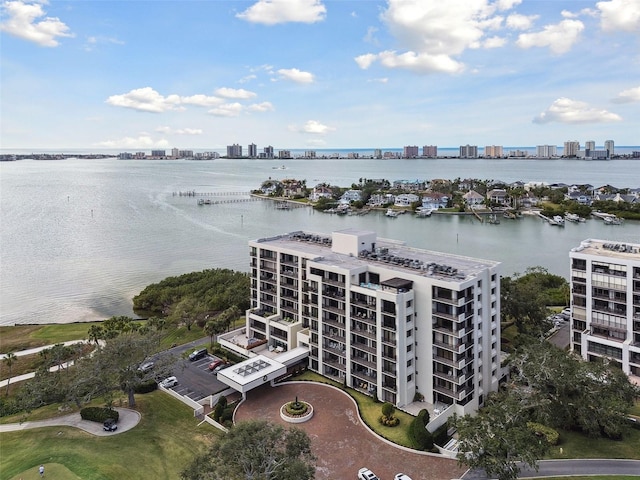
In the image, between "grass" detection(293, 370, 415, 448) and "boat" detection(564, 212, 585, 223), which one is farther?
"boat" detection(564, 212, 585, 223)

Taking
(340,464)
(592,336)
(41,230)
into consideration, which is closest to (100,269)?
(41,230)

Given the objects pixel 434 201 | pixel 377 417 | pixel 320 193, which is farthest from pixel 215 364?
pixel 320 193

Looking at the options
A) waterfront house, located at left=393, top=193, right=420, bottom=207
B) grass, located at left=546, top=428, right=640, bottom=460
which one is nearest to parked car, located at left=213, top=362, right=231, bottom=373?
grass, located at left=546, top=428, right=640, bottom=460

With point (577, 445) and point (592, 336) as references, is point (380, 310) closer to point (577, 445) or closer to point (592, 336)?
point (577, 445)

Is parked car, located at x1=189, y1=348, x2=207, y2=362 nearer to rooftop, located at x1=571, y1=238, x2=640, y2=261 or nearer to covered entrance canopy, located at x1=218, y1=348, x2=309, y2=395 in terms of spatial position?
covered entrance canopy, located at x1=218, y1=348, x2=309, y2=395

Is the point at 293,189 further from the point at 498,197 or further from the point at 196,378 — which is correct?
the point at 196,378

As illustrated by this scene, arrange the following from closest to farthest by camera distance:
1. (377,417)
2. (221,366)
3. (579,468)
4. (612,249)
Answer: (579,468)
(377,417)
(221,366)
(612,249)
